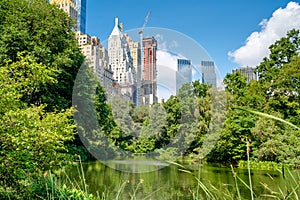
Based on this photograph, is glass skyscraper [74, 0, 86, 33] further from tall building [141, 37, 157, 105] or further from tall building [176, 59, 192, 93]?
tall building [141, 37, 157, 105]

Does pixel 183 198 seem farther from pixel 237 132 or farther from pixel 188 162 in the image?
pixel 237 132

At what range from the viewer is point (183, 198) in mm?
6621

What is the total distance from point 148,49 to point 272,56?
44.1 ft

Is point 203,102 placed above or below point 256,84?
below

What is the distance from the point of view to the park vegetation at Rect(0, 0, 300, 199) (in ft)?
15.2

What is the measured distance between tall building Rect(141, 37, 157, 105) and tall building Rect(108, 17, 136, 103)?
474 millimetres

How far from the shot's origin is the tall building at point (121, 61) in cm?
1080

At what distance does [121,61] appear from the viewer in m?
11.3

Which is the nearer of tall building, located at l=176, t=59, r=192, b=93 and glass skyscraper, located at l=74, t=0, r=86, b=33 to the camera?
tall building, located at l=176, t=59, r=192, b=93

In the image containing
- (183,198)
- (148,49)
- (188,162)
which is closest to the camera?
(183,198)

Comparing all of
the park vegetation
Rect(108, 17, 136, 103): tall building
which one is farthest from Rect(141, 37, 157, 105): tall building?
the park vegetation

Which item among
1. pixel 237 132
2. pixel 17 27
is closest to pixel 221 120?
pixel 237 132

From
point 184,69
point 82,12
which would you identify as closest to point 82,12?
point 82,12

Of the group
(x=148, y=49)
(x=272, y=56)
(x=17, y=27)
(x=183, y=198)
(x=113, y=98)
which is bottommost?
(x=183, y=198)
